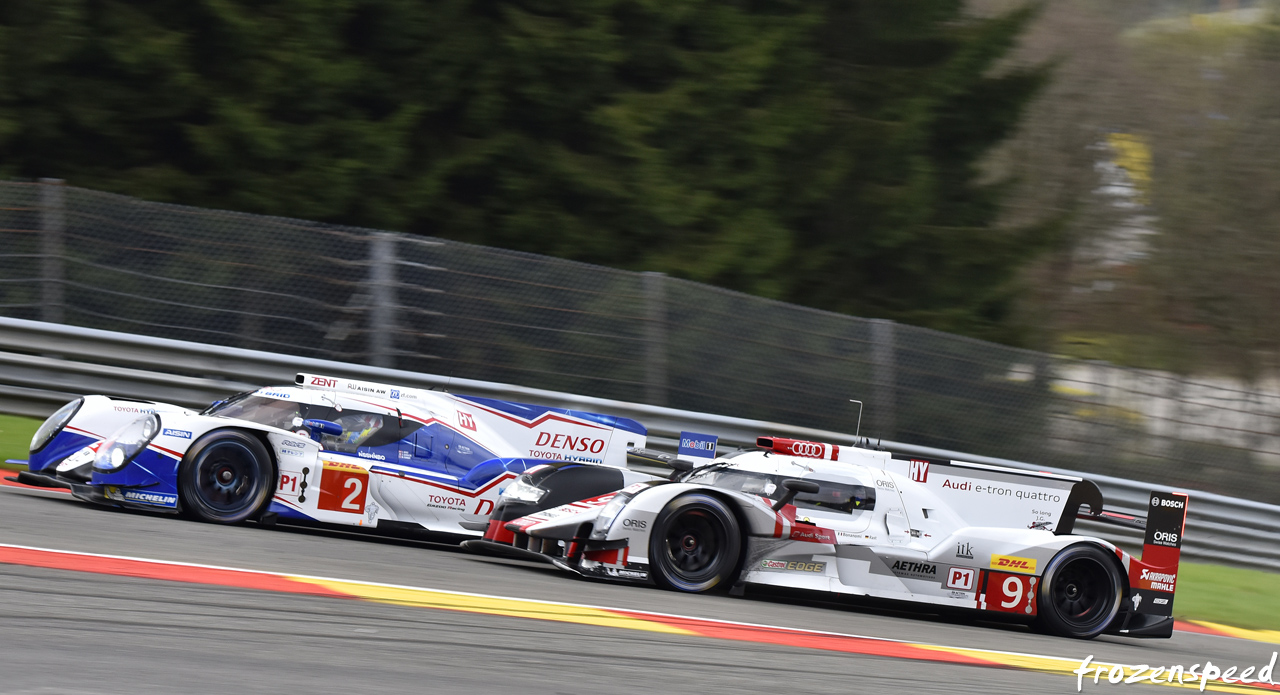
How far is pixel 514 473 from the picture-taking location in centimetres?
943

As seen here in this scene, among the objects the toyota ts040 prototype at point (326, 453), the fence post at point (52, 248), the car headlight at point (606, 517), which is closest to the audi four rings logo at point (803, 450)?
the toyota ts040 prototype at point (326, 453)

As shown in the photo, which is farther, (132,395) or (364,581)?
(132,395)

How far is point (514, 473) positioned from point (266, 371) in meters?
3.25

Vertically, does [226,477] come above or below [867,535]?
above

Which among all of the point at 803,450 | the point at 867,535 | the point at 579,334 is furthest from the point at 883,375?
the point at 867,535

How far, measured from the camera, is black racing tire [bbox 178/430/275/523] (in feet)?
27.3

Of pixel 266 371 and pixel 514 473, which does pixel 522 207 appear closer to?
pixel 266 371

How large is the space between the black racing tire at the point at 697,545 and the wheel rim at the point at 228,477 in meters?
2.89

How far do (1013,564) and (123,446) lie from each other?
6351 millimetres

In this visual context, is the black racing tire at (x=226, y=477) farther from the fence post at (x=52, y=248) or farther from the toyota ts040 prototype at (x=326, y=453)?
the fence post at (x=52, y=248)

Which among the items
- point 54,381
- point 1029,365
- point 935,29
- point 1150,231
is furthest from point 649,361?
point 1150,231

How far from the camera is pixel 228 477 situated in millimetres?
8523

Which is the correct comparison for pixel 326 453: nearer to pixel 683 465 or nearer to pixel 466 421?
pixel 466 421

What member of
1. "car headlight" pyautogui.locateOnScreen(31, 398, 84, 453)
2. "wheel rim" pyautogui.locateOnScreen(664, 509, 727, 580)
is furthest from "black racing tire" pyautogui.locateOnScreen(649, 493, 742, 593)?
"car headlight" pyautogui.locateOnScreen(31, 398, 84, 453)
